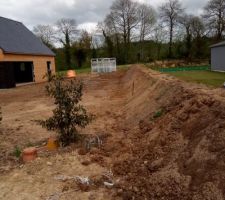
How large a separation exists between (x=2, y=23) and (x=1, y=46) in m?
6.17

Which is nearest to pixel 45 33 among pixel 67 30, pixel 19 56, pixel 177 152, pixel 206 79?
pixel 67 30

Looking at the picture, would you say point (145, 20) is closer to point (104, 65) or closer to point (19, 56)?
point (104, 65)

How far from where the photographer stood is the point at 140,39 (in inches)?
1967

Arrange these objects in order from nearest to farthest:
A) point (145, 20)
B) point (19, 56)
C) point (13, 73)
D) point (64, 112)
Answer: point (64, 112) < point (13, 73) < point (19, 56) < point (145, 20)

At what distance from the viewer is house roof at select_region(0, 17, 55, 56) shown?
969 inches

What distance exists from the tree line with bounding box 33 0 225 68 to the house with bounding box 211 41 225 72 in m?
14.3

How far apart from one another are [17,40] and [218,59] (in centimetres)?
1925

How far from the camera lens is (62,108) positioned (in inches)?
319

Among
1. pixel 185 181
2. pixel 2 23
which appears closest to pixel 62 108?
pixel 185 181

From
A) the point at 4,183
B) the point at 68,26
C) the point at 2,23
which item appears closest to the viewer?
the point at 4,183

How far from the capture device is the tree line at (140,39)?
45.2 m

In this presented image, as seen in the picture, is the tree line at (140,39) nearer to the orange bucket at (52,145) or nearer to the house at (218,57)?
the house at (218,57)

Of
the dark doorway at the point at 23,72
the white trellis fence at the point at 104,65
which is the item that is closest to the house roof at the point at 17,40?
the dark doorway at the point at 23,72

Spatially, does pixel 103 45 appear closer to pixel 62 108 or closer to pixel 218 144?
pixel 62 108
